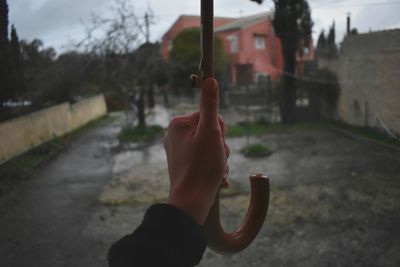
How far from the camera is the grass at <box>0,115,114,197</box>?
198 centimetres

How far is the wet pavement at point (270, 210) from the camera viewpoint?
2170 millimetres

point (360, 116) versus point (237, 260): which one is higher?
point (360, 116)

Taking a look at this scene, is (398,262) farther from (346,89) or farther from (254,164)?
(254,164)

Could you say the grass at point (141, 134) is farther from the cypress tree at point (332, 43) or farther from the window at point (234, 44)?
the cypress tree at point (332, 43)

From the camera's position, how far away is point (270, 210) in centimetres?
459

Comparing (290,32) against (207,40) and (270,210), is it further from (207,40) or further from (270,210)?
(207,40)

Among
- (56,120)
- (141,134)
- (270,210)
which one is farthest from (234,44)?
(270,210)

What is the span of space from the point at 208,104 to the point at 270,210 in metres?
4.07

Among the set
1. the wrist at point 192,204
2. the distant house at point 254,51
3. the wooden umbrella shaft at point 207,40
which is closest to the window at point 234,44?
the distant house at point 254,51

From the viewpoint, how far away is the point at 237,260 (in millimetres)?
3160

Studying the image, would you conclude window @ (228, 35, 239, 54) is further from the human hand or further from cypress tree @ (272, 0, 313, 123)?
the human hand

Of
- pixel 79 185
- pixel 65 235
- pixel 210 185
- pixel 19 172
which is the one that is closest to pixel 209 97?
pixel 210 185

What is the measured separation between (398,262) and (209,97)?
6.50 ft

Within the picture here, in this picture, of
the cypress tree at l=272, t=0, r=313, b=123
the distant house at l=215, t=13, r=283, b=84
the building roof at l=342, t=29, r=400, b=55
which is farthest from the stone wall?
the distant house at l=215, t=13, r=283, b=84
